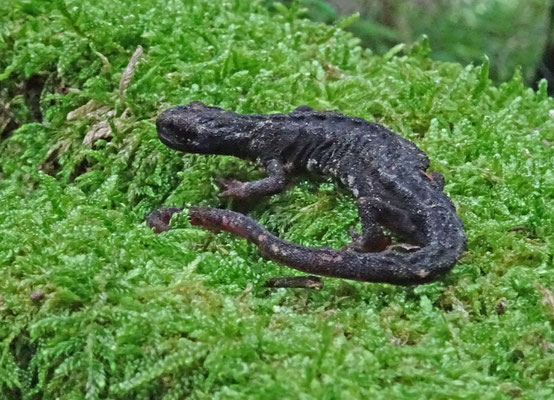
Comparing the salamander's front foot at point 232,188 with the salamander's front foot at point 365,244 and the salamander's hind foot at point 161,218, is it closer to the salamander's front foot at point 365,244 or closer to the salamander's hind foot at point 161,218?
the salamander's hind foot at point 161,218

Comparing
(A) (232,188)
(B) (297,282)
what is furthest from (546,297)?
(A) (232,188)

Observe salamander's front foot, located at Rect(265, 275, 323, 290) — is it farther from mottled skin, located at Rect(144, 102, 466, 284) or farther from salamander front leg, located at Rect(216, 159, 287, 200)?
salamander front leg, located at Rect(216, 159, 287, 200)

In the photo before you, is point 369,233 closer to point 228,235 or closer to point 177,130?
point 228,235

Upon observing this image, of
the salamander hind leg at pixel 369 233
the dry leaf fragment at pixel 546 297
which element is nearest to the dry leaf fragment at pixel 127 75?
the salamander hind leg at pixel 369 233

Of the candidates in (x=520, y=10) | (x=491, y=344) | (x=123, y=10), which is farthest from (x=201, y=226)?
(x=520, y=10)

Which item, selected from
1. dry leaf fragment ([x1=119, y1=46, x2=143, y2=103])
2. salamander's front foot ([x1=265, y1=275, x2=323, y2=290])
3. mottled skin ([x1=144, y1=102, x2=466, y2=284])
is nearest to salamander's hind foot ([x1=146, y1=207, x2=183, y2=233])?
mottled skin ([x1=144, y1=102, x2=466, y2=284])

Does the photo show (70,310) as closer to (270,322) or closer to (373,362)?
(270,322)
